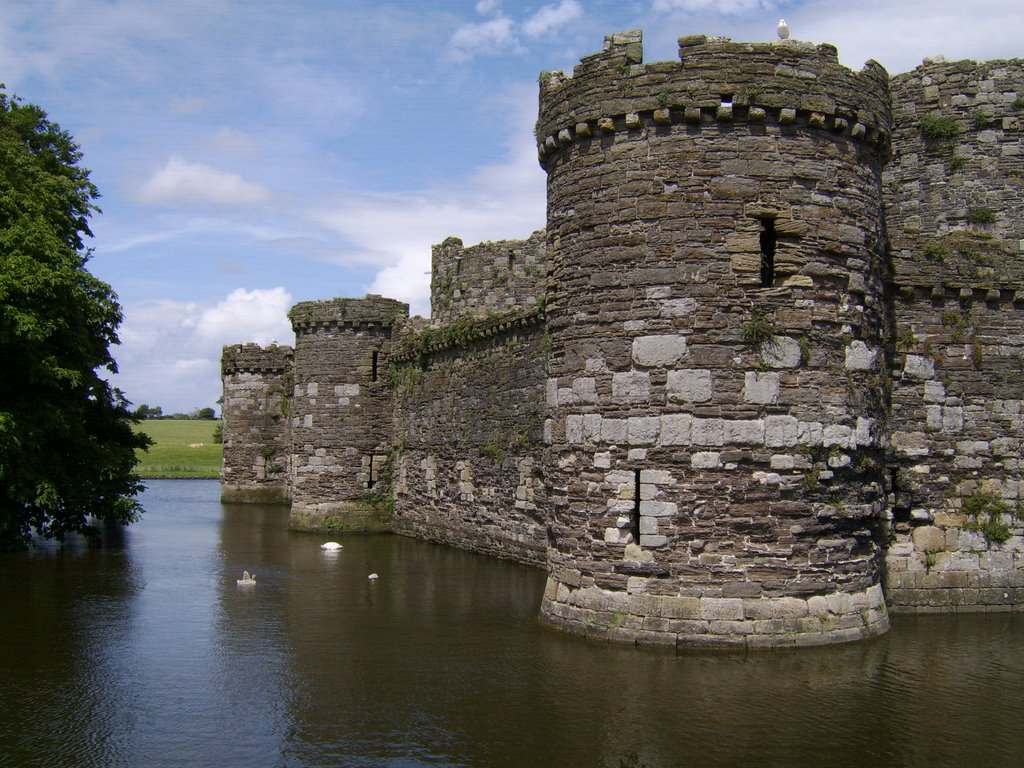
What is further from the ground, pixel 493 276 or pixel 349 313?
pixel 493 276

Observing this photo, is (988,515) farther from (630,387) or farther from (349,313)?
(349,313)

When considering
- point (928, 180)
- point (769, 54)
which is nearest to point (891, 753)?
point (769, 54)

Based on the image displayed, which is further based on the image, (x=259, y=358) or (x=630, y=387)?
(x=259, y=358)

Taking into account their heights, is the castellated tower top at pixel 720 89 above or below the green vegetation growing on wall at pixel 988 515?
above

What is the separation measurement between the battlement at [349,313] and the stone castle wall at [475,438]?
4.99 ft

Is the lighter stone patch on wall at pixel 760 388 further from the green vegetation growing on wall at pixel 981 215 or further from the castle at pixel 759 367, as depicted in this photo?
the green vegetation growing on wall at pixel 981 215

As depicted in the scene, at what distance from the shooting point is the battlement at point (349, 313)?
88.9ft

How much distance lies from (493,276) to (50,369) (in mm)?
10008

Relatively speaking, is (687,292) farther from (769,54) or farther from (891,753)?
(891,753)

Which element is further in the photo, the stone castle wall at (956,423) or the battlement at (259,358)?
the battlement at (259,358)

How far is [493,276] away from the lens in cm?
2455

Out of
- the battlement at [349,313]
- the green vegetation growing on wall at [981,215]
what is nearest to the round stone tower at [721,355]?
the green vegetation growing on wall at [981,215]

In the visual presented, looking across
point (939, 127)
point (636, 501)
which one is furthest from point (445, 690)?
point (939, 127)

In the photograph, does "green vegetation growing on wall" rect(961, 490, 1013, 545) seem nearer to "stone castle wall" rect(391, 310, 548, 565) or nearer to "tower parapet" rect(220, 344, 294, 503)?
"stone castle wall" rect(391, 310, 548, 565)
